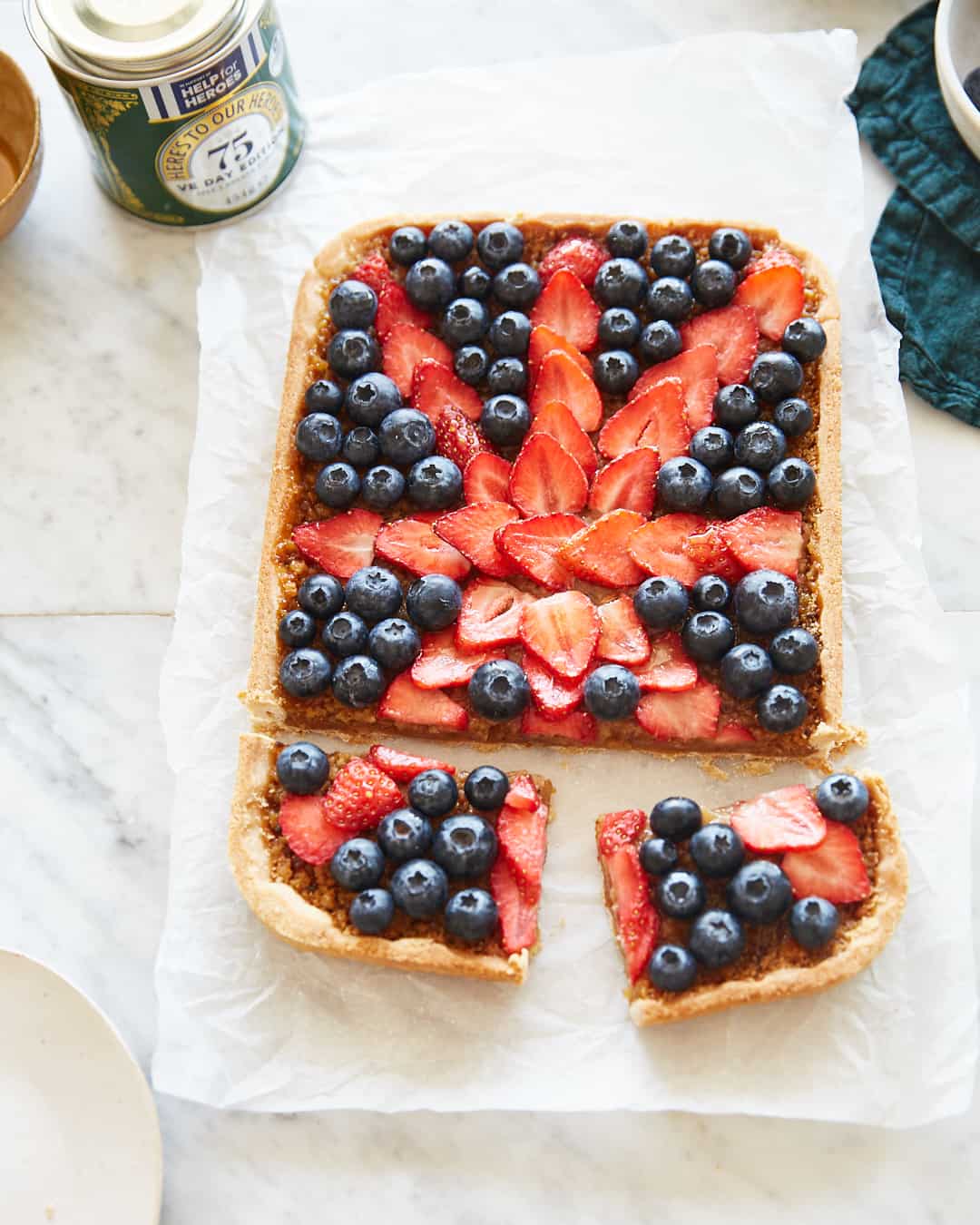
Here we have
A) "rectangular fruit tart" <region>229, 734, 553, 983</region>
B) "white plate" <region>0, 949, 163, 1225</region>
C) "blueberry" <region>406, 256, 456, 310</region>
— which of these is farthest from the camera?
"blueberry" <region>406, 256, 456, 310</region>

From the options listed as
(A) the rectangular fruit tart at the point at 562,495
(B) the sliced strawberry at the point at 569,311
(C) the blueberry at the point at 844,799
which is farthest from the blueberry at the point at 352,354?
(C) the blueberry at the point at 844,799

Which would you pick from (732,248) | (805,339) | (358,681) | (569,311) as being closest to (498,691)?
(358,681)

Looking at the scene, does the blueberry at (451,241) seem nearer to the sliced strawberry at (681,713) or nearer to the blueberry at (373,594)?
the blueberry at (373,594)

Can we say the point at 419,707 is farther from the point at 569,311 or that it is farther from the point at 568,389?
the point at 569,311

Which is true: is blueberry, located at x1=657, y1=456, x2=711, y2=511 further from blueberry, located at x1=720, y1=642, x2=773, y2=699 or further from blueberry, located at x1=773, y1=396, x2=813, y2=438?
blueberry, located at x1=720, y1=642, x2=773, y2=699

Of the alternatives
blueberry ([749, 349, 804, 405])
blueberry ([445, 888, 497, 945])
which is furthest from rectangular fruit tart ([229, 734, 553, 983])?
blueberry ([749, 349, 804, 405])

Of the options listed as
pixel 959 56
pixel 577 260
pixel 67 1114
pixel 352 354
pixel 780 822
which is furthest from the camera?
pixel 959 56
